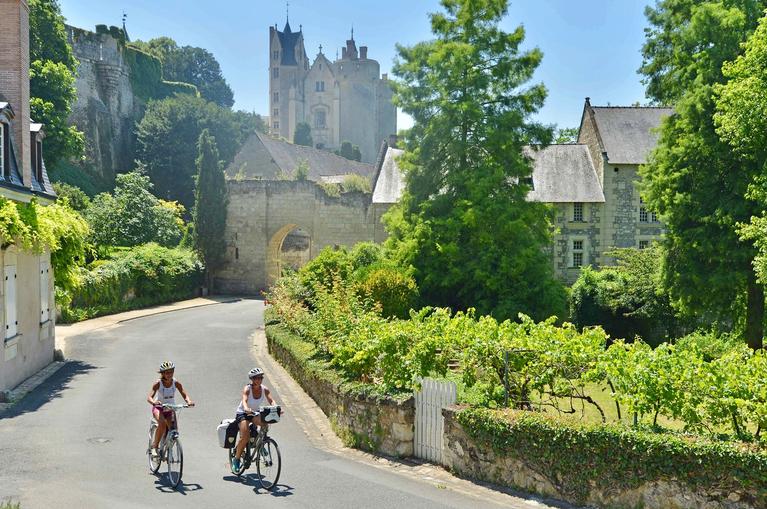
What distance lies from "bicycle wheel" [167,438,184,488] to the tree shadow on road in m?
5.22

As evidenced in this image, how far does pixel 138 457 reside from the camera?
1109 centimetres

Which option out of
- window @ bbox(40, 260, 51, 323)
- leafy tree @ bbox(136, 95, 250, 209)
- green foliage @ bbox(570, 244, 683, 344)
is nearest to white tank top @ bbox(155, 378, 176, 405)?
window @ bbox(40, 260, 51, 323)

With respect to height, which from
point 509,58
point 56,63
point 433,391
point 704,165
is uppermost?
point 56,63

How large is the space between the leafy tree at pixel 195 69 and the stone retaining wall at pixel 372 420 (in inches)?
3142

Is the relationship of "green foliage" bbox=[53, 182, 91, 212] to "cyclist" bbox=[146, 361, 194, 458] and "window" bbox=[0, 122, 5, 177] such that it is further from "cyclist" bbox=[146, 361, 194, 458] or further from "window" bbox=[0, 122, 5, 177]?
"cyclist" bbox=[146, 361, 194, 458]

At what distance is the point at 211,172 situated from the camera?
135ft

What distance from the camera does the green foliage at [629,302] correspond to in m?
28.5

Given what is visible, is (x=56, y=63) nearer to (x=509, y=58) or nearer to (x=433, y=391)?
(x=509, y=58)

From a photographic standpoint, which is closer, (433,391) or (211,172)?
(433,391)

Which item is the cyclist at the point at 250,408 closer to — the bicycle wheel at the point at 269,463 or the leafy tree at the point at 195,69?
the bicycle wheel at the point at 269,463

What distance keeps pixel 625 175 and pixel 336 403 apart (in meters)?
29.2

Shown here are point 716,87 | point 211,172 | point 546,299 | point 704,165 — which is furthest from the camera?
point 211,172

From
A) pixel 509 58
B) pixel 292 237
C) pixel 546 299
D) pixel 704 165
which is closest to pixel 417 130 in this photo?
pixel 509 58

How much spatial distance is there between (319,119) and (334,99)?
3.54 metres
